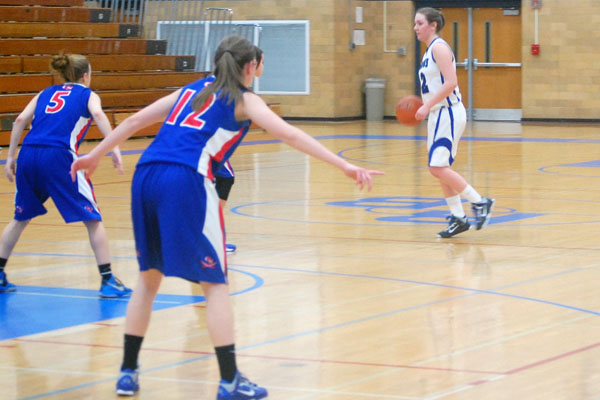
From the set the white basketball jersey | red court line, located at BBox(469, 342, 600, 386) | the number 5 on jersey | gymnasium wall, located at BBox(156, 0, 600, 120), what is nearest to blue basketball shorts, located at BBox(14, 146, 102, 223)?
the number 5 on jersey

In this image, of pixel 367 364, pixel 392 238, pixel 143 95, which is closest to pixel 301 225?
pixel 392 238

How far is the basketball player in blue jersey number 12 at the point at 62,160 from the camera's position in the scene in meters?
6.58

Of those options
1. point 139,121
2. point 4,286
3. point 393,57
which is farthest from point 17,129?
point 393,57

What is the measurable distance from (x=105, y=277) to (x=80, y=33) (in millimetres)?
15885

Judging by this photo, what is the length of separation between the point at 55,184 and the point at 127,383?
7.88 feet

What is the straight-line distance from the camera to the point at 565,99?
2341 cm

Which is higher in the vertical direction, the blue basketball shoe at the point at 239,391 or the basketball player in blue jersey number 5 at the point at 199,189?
the basketball player in blue jersey number 5 at the point at 199,189

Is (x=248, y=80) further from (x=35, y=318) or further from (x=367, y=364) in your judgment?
(x=35, y=318)

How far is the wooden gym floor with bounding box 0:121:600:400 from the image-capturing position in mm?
4660

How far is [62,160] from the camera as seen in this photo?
6.63m

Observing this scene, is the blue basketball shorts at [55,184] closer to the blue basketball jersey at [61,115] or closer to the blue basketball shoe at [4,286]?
the blue basketball jersey at [61,115]

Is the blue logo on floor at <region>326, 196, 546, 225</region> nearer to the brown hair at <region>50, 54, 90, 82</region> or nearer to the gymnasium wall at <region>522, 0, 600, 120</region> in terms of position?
the brown hair at <region>50, 54, 90, 82</region>

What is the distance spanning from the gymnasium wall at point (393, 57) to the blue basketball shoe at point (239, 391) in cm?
1998

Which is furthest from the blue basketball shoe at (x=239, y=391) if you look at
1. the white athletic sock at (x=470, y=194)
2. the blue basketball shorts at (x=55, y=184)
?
the white athletic sock at (x=470, y=194)
